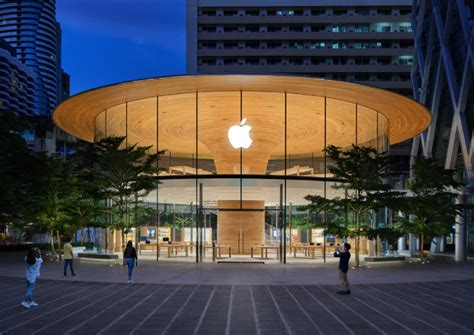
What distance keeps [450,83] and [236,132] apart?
20144mm

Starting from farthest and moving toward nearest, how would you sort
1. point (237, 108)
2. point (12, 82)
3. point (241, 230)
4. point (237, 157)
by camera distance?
point (12, 82) < point (241, 230) < point (237, 157) < point (237, 108)

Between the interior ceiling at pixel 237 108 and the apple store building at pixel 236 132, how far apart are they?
0.19ft

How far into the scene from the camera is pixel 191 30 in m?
89.1

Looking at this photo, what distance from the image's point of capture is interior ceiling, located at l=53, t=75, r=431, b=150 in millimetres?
28234

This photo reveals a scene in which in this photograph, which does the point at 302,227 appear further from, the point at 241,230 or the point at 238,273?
the point at 238,273

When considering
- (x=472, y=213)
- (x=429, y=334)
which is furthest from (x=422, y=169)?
(x=429, y=334)

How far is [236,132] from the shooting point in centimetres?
3033


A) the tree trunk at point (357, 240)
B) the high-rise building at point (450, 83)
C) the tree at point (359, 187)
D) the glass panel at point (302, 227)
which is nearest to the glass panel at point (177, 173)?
the glass panel at point (302, 227)

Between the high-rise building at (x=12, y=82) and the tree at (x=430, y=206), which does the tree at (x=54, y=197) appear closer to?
the tree at (x=430, y=206)

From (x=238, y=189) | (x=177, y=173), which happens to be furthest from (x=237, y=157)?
(x=177, y=173)

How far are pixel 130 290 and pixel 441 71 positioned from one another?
36.0m

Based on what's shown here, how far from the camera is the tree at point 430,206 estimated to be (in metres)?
30.7

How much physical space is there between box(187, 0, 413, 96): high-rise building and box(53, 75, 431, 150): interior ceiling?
51.1 m

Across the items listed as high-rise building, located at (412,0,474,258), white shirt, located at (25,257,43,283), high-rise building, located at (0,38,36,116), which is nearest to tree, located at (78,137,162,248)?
white shirt, located at (25,257,43,283)
